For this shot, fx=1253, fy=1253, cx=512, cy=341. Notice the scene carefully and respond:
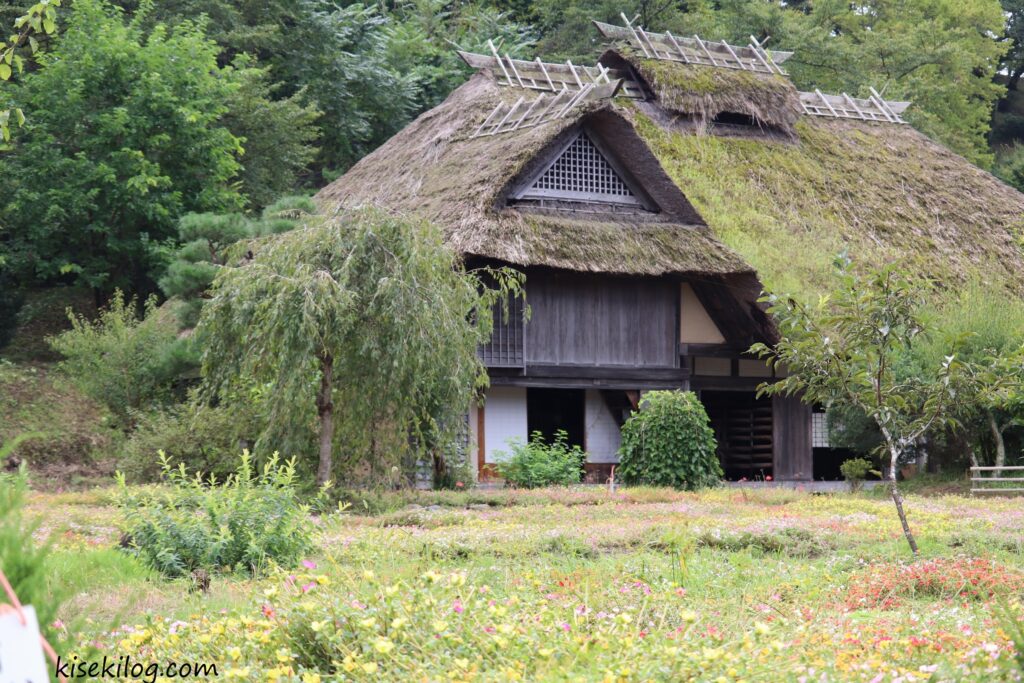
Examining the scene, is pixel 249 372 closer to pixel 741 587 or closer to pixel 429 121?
Answer: pixel 741 587

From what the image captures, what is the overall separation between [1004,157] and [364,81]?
81.0 ft

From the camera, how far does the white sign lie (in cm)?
301

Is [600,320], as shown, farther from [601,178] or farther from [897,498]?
[897,498]

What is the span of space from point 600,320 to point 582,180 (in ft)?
9.06

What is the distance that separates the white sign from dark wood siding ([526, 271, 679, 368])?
20.6 meters

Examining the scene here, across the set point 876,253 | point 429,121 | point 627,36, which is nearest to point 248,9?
point 429,121

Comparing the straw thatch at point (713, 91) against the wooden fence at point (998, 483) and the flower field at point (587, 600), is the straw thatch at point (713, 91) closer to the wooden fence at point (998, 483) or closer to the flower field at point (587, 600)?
the wooden fence at point (998, 483)

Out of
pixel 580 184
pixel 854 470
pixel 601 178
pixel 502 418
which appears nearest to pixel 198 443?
pixel 502 418

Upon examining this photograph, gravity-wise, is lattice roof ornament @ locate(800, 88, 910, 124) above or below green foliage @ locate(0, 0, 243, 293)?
above

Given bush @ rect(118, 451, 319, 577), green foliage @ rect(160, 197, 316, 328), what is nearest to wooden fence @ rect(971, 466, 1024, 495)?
green foliage @ rect(160, 197, 316, 328)

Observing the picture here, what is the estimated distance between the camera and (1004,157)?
154 ft

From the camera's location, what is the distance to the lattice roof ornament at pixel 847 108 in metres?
33.0

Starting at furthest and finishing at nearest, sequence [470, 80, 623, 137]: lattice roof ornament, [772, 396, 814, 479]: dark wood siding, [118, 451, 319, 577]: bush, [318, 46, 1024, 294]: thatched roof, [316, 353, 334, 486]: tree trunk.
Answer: [772, 396, 814, 479]: dark wood siding
[470, 80, 623, 137]: lattice roof ornament
[318, 46, 1024, 294]: thatched roof
[316, 353, 334, 486]: tree trunk
[118, 451, 319, 577]: bush

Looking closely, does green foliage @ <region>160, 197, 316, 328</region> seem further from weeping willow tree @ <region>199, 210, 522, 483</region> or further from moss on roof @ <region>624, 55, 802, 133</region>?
moss on roof @ <region>624, 55, 802, 133</region>
